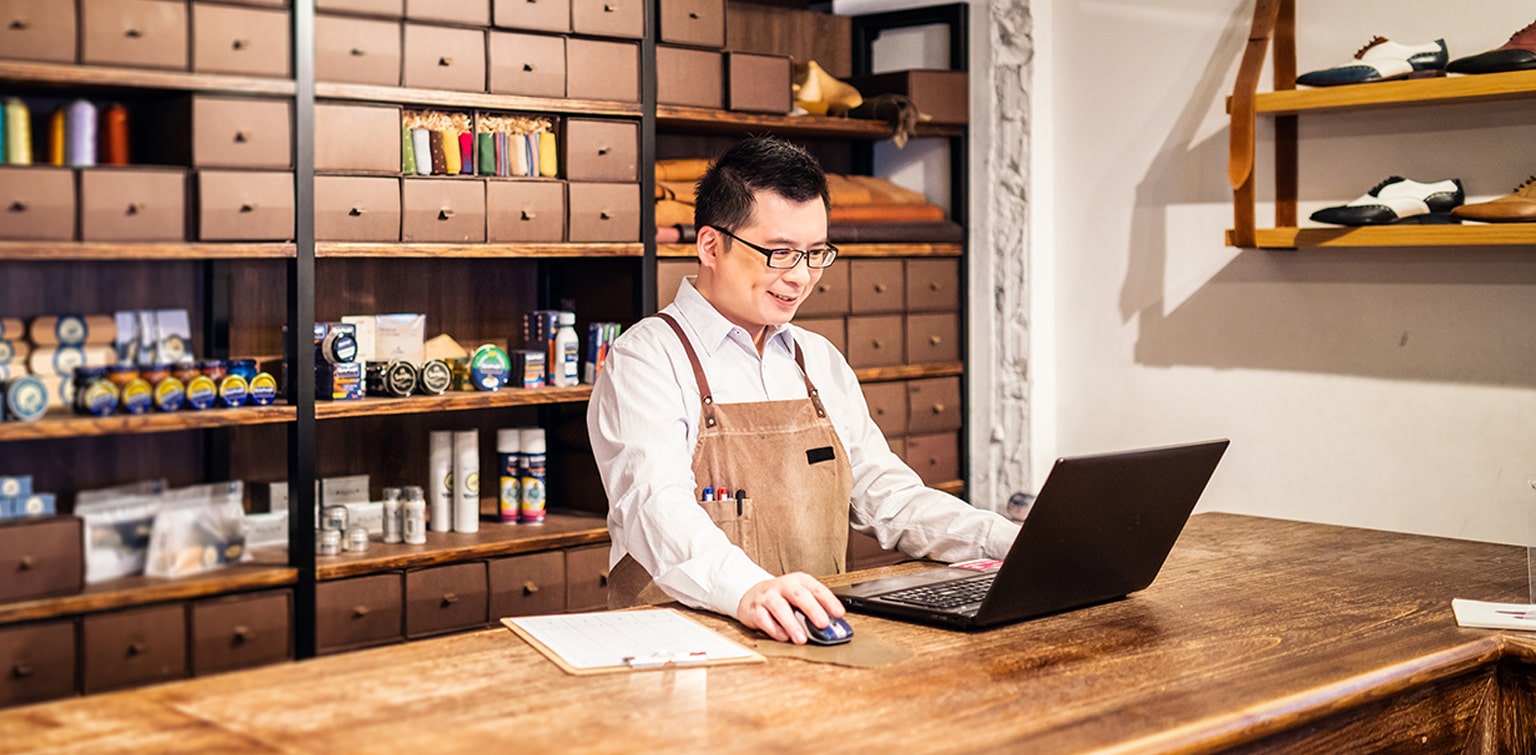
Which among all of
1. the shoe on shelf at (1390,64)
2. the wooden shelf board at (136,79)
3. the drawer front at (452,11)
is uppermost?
the drawer front at (452,11)

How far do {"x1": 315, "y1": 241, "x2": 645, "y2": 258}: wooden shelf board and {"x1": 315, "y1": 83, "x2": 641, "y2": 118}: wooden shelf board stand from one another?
32cm

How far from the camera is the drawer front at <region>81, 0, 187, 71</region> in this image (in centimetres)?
284

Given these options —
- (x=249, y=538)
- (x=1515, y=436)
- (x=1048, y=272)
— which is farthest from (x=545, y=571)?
(x=1515, y=436)

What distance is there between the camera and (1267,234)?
3527 millimetres

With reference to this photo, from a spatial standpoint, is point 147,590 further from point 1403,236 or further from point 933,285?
point 1403,236

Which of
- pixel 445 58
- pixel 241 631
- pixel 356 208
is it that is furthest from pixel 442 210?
pixel 241 631

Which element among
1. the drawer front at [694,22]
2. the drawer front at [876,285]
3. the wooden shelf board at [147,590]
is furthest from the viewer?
the drawer front at [876,285]

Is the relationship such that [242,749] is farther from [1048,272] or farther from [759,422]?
[1048,272]

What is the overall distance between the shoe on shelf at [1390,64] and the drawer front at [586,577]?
2.04 metres

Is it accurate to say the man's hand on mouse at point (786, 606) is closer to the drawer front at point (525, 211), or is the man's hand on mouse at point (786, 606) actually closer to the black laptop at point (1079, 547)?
the black laptop at point (1079, 547)

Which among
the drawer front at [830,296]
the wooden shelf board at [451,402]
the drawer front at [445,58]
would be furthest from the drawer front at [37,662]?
the drawer front at [830,296]

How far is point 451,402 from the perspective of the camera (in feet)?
11.2

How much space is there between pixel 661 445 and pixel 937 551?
521mm

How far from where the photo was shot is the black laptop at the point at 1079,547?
1.85m
